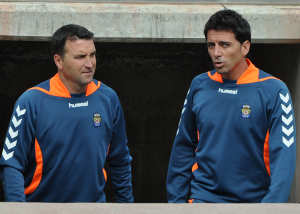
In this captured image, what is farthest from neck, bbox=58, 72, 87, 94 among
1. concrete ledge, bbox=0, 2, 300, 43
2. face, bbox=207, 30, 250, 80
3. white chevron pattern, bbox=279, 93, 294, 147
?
concrete ledge, bbox=0, 2, 300, 43

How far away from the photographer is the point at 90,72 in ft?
9.37

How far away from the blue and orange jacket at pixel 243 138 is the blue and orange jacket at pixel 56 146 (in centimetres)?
66

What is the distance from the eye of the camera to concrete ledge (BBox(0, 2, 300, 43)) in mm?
4328

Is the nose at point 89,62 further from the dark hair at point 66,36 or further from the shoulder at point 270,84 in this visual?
the shoulder at point 270,84

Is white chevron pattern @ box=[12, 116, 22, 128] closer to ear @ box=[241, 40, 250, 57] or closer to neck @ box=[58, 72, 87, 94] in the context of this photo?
neck @ box=[58, 72, 87, 94]

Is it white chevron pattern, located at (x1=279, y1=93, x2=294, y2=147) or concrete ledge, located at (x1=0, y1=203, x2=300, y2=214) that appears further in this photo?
white chevron pattern, located at (x1=279, y1=93, x2=294, y2=147)

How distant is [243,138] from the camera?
2645 mm

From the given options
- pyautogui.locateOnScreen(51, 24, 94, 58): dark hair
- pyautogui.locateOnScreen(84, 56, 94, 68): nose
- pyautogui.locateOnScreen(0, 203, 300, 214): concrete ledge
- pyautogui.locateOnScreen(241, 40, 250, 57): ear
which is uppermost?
pyautogui.locateOnScreen(51, 24, 94, 58): dark hair

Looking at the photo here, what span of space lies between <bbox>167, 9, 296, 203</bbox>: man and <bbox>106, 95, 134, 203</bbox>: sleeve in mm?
566

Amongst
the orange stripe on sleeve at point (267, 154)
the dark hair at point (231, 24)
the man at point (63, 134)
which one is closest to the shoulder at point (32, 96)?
the man at point (63, 134)

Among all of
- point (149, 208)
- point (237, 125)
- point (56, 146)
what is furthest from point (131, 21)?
point (149, 208)

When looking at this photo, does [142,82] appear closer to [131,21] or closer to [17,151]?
[131,21]

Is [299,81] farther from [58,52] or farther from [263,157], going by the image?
[58,52]

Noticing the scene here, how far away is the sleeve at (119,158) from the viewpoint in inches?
121
